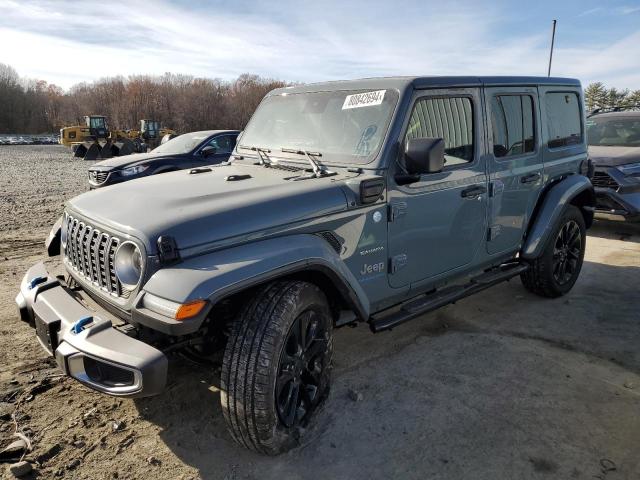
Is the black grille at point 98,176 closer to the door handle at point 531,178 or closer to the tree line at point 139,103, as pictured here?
the door handle at point 531,178

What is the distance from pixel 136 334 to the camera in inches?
96.7

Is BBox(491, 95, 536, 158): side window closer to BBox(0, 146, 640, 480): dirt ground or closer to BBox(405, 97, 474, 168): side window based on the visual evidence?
BBox(405, 97, 474, 168): side window

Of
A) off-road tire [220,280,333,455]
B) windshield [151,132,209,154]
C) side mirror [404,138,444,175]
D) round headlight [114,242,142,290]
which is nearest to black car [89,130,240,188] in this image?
windshield [151,132,209,154]

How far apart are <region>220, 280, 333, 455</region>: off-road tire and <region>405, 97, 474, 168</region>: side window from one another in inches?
56.0

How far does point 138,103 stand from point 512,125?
86.4m

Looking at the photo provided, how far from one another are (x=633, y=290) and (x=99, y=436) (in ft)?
17.1

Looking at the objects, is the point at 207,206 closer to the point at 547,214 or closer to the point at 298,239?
the point at 298,239

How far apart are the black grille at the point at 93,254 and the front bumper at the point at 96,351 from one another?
0.16m

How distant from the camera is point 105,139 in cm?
2927

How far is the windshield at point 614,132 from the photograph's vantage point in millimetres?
8266

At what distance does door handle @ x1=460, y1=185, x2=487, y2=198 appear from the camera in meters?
3.58

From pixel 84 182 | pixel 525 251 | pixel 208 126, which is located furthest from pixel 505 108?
pixel 208 126

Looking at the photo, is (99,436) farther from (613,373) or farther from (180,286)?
(613,373)

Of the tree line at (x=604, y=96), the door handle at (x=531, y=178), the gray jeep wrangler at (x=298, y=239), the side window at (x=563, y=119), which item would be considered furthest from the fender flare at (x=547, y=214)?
the tree line at (x=604, y=96)
